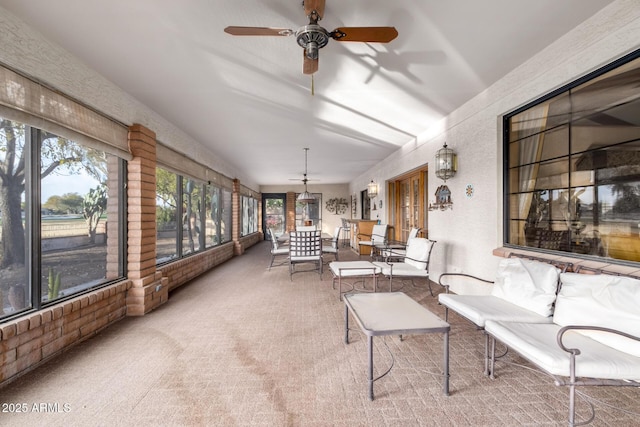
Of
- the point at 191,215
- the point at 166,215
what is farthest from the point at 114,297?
the point at 191,215

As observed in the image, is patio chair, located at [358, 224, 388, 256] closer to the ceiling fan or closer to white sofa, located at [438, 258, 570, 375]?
white sofa, located at [438, 258, 570, 375]

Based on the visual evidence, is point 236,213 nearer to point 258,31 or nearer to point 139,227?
point 139,227

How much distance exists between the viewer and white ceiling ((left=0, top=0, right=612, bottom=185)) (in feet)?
6.19

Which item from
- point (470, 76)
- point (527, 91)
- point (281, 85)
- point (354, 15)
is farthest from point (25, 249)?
point (527, 91)

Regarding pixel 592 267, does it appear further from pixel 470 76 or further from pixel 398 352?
pixel 470 76

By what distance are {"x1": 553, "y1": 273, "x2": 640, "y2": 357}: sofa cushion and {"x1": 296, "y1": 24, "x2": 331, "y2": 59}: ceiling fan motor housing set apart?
2.38 metres

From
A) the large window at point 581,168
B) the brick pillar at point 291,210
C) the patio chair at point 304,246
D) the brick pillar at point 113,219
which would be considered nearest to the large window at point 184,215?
the brick pillar at point 113,219

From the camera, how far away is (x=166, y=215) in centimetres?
418

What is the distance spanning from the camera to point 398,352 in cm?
229

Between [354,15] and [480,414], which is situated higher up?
[354,15]

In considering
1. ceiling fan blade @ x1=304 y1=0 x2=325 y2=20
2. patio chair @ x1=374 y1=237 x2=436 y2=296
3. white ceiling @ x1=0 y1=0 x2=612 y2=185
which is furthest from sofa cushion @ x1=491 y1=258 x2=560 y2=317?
ceiling fan blade @ x1=304 y1=0 x2=325 y2=20

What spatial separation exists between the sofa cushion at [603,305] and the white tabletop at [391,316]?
87 centimetres

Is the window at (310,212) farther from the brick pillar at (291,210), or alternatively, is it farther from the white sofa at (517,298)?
the white sofa at (517,298)

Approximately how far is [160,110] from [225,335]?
9.89ft
